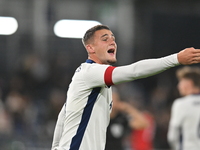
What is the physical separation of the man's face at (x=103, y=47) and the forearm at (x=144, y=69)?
1.53 ft

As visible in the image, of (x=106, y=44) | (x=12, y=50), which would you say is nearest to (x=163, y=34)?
(x=12, y=50)

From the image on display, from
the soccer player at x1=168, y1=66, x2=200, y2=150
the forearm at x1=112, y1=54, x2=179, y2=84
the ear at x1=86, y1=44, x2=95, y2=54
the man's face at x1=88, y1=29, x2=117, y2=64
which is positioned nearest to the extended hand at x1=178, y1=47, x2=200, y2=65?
A: the forearm at x1=112, y1=54, x2=179, y2=84

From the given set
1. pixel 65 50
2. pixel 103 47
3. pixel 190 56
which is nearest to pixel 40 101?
pixel 65 50

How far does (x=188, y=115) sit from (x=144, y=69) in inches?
126

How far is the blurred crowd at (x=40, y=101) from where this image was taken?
10078 mm

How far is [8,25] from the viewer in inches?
485

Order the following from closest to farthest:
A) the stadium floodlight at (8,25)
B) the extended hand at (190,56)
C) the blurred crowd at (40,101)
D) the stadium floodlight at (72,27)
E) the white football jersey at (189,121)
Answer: the extended hand at (190,56) → the white football jersey at (189,121) → the blurred crowd at (40,101) → the stadium floodlight at (8,25) → the stadium floodlight at (72,27)

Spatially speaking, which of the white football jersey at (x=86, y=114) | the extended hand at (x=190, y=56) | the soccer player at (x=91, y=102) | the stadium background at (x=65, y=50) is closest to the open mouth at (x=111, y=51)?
the soccer player at (x=91, y=102)

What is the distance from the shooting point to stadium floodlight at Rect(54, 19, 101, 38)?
494 inches

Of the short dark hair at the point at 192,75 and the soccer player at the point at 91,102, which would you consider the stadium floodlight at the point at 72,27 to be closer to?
the short dark hair at the point at 192,75

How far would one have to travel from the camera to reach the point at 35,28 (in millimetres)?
12578

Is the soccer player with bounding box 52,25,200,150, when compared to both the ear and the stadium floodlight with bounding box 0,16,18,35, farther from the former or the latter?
the stadium floodlight with bounding box 0,16,18,35

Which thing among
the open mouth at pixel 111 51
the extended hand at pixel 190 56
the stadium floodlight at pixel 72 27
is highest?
the extended hand at pixel 190 56

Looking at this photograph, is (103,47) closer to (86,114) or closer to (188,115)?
(86,114)
